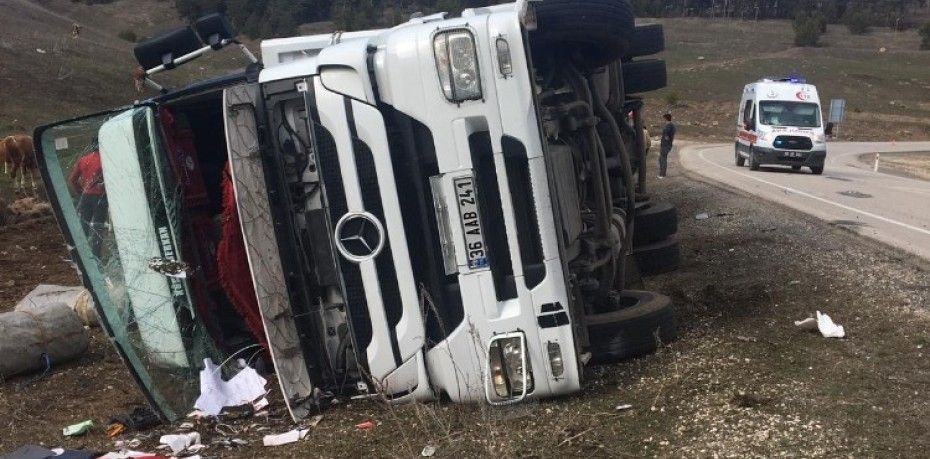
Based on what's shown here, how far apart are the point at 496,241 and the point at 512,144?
1.62 ft

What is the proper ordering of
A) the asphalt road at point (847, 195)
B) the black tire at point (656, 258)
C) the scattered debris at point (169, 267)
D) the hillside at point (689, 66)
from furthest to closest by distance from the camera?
the hillside at point (689, 66) < the asphalt road at point (847, 195) < the black tire at point (656, 258) < the scattered debris at point (169, 267)

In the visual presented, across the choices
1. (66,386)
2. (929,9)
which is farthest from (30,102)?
(929,9)

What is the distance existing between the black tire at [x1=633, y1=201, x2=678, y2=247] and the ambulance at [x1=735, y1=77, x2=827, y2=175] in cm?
1523

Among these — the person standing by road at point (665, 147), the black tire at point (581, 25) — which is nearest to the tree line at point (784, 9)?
the person standing by road at point (665, 147)

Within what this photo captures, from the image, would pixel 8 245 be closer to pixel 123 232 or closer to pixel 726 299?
pixel 123 232

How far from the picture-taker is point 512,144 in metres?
4.57

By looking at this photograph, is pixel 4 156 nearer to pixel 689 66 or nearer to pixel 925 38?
pixel 689 66

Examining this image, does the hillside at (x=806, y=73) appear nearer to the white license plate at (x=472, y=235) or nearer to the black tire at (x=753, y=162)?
the black tire at (x=753, y=162)

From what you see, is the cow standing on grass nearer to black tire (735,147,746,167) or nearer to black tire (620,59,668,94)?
black tire (620,59,668,94)

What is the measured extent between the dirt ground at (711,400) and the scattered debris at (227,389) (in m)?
0.11

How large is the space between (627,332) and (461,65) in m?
1.92

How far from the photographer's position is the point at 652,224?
28.7 ft

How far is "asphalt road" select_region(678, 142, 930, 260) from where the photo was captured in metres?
11.1

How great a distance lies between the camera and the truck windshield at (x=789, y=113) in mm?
23625
